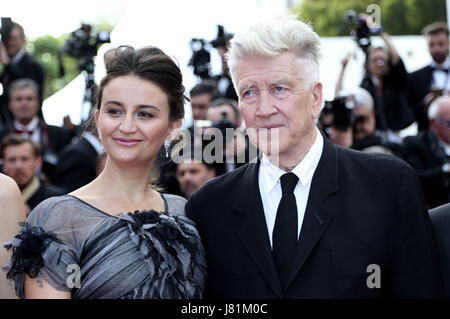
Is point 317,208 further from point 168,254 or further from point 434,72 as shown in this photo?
point 434,72

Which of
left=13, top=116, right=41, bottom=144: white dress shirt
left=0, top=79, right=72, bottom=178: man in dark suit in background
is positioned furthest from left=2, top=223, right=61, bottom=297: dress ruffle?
left=13, top=116, right=41, bottom=144: white dress shirt

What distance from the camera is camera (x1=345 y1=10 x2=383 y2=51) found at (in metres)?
5.93

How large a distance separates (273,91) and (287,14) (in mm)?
351

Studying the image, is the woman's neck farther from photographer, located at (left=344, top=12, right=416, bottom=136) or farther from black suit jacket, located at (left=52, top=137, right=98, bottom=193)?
photographer, located at (left=344, top=12, right=416, bottom=136)

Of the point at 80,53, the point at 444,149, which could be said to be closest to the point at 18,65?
the point at 80,53

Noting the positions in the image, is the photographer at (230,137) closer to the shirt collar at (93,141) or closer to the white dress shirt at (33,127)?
the shirt collar at (93,141)

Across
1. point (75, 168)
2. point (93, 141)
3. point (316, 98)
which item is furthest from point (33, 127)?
point (316, 98)

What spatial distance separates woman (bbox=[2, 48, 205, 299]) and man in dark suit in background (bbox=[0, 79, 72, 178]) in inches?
135

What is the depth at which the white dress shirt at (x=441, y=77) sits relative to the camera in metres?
6.52

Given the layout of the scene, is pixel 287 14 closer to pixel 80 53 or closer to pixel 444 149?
pixel 444 149

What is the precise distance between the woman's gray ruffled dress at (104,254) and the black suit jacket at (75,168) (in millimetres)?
2994

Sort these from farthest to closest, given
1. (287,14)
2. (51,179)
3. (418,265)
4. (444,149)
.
Result: (51,179), (444,149), (287,14), (418,265)

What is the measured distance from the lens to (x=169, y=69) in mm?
2844

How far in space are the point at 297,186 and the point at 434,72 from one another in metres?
4.42
